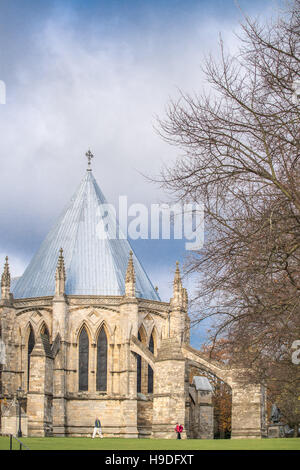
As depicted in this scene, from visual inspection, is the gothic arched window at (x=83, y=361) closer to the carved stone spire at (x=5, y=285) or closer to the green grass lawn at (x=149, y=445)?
the carved stone spire at (x=5, y=285)

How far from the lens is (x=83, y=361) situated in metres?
45.2

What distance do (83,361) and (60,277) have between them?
5.32 meters

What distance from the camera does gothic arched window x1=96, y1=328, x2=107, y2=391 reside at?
44.8 metres

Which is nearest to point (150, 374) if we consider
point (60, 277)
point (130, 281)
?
point (130, 281)

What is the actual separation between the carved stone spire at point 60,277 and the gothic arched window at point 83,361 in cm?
279

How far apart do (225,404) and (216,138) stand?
158 ft

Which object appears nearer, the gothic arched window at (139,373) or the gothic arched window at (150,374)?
the gothic arched window at (139,373)

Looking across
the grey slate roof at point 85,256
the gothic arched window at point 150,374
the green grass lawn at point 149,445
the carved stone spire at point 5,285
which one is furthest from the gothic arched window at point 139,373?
the green grass lawn at point 149,445

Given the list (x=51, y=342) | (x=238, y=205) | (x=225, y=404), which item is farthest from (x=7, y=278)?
(x=238, y=205)

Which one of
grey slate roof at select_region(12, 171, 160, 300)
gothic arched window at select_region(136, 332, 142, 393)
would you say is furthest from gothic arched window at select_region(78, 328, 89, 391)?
gothic arched window at select_region(136, 332, 142, 393)

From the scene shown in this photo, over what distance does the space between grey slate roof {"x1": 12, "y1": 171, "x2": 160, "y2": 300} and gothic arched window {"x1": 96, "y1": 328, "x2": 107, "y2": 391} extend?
2.88 m

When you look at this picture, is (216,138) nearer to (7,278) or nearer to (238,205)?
(238,205)

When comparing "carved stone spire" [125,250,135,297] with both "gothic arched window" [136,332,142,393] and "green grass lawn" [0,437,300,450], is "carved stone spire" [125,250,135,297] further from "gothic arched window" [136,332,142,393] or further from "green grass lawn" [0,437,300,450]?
"green grass lawn" [0,437,300,450]

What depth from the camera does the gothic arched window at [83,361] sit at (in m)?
44.9
